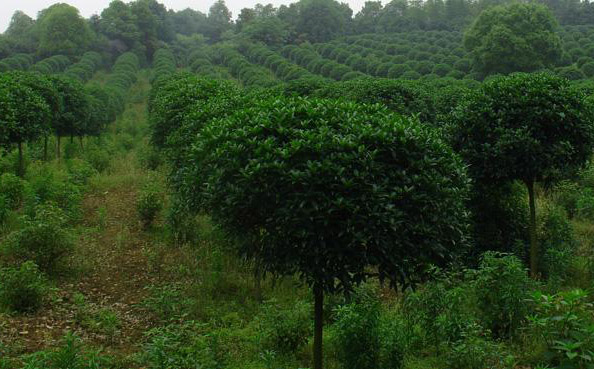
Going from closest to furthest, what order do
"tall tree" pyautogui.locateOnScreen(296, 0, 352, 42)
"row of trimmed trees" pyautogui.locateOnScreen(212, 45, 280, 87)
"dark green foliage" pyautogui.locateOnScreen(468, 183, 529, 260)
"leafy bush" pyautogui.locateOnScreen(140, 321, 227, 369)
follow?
1. "leafy bush" pyautogui.locateOnScreen(140, 321, 227, 369)
2. "dark green foliage" pyautogui.locateOnScreen(468, 183, 529, 260)
3. "row of trimmed trees" pyautogui.locateOnScreen(212, 45, 280, 87)
4. "tall tree" pyautogui.locateOnScreen(296, 0, 352, 42)

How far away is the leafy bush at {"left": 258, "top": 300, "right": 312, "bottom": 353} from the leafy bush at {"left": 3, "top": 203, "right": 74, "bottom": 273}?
4.44 meters

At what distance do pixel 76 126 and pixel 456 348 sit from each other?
18.1m

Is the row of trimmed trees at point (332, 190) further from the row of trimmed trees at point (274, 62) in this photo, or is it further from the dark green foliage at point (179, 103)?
the row of trimmed trees at point (274, 62)

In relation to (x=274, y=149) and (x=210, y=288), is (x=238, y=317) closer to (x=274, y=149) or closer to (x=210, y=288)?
(x=210, y=288)

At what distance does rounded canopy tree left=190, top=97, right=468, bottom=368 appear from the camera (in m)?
4.07

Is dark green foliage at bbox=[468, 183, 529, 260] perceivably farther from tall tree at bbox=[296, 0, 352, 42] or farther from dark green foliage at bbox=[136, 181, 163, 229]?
tall tree at bbox=[296, 0, 352, 42]

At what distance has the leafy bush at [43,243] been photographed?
870 centimetres

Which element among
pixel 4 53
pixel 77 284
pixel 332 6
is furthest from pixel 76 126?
pixel 332 6

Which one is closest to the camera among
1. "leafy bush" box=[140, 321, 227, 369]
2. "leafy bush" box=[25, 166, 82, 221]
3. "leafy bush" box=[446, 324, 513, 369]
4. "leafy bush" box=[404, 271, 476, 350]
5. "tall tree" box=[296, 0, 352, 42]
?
"leafy bush" box=[140, 321, 227, 369]

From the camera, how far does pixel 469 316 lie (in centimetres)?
605

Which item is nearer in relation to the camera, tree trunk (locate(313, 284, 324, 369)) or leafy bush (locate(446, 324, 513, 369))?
tree trunk (locate(313, 284, 324, 369))

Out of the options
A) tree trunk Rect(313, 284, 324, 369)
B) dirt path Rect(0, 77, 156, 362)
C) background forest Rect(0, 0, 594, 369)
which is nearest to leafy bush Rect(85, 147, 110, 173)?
background forest Rect(0, 0, 594, 369)

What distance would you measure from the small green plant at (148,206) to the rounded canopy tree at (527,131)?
7029 millimetres

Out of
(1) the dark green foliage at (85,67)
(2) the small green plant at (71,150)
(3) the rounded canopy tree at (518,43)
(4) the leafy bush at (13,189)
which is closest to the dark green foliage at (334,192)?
(4) the leafy bush at (13,189)
